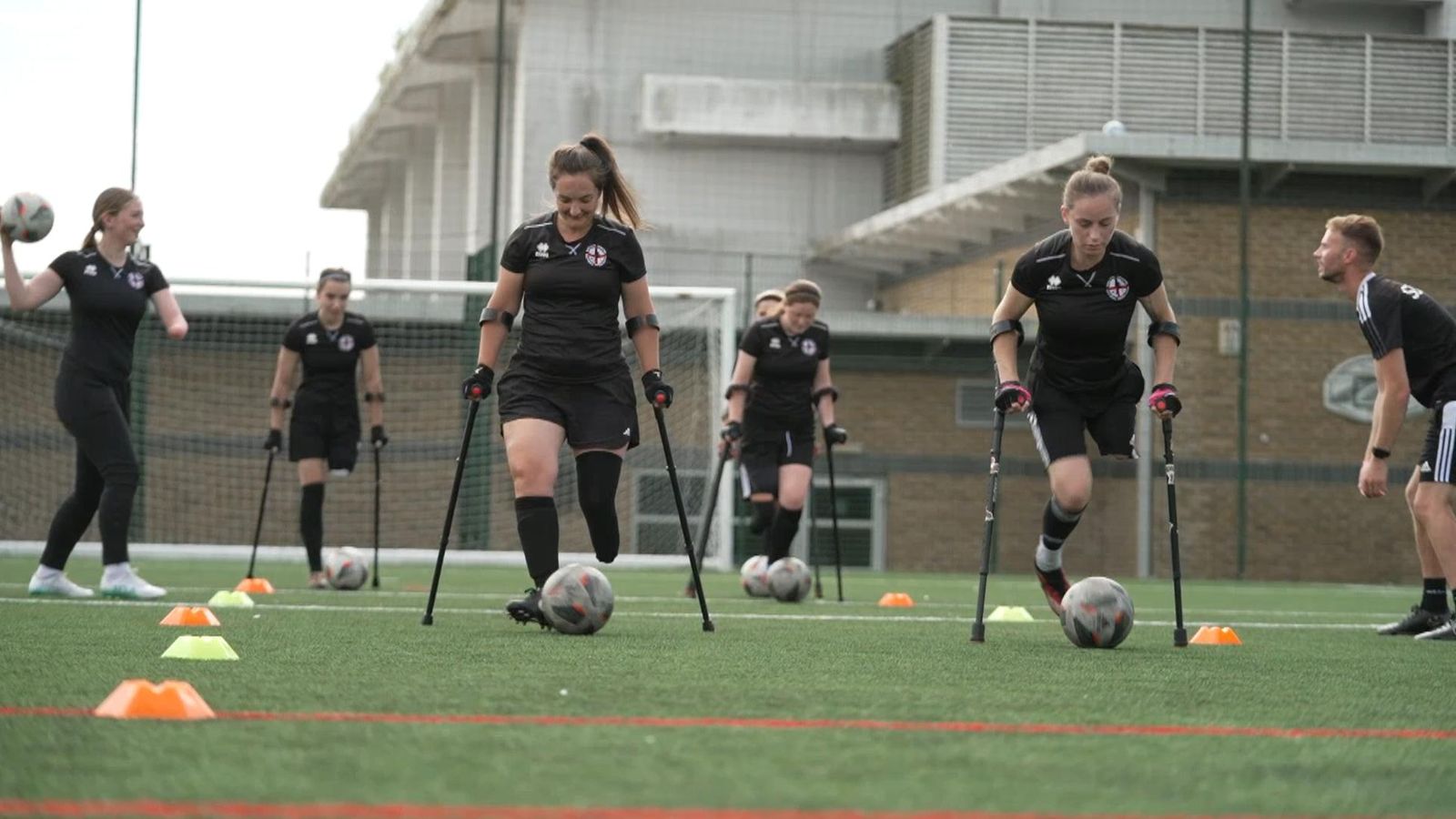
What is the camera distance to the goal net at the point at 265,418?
71.1ft

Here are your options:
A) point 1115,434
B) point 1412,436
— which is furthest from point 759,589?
point 1412,436

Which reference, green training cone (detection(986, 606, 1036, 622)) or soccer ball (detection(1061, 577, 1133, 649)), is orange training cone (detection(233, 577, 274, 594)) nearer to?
green training cone (detection(986, 606, 1036, 622))

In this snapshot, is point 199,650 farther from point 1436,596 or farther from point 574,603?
point 1436,596

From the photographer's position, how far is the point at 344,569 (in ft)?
43.2

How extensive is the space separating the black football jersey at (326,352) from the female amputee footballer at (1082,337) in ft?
19.4

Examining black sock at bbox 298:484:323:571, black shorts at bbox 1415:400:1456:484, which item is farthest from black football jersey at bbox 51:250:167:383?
black shorts at bbox 1415:400:1456:484

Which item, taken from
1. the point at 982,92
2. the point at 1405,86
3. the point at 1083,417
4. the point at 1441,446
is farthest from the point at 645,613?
the point at 1405,86

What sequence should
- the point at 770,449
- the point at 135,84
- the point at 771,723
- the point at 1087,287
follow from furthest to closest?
the point at 135,84 → the point at 770,449 → the point at 1087,287 → the point at 771,723

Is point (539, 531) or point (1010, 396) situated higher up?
point (1010, 396)

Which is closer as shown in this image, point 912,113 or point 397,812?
point 397,812

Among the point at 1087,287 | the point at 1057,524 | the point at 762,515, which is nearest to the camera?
the point at 1087,287

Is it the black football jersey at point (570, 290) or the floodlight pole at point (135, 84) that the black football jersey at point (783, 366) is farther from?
the floodlight pole at point (135, 84)

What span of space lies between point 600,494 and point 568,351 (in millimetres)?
625

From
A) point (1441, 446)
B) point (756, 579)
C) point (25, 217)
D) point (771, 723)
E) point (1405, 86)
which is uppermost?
point (1405, 86)
